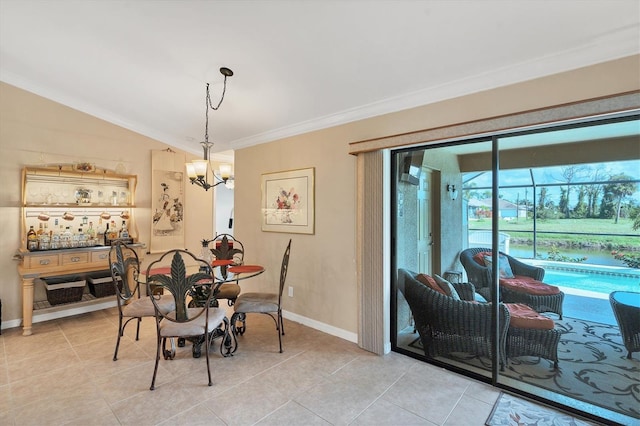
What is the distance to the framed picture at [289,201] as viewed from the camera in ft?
12.0

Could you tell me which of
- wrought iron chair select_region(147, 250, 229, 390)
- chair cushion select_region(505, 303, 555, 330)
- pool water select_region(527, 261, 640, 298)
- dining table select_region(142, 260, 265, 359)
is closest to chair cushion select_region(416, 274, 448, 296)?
chair cushion select_region(505, 303, 555, 330)

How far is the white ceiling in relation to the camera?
1.87 meters

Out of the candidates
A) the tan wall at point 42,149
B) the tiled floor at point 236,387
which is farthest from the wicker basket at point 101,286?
the tiled floor at point 236,387

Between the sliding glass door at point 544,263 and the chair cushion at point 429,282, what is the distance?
2 centimetres

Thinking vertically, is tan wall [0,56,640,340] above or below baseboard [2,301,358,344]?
above

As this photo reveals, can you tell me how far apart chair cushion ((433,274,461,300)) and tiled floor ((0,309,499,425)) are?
675 millimetres

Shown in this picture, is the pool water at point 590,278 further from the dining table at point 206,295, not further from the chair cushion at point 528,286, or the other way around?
the dining table at point 206,295

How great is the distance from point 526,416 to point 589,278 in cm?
116

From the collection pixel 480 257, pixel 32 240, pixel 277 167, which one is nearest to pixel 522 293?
pixel 480 257

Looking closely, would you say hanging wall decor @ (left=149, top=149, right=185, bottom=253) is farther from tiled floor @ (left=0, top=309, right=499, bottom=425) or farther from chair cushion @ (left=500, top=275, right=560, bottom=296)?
chair cushion @ (left=500, top=275, right=560, bottom=296)

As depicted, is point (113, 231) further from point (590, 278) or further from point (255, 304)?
point (590, 278)

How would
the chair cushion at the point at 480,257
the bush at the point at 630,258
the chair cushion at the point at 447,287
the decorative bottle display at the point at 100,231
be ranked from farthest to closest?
the decorative bottle display at the point at 100,231 < the chair cushion at the point at 447,287 < the chair cushion at the point at 480,257 < the bush at the point at 630,258

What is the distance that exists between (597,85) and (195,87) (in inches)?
138

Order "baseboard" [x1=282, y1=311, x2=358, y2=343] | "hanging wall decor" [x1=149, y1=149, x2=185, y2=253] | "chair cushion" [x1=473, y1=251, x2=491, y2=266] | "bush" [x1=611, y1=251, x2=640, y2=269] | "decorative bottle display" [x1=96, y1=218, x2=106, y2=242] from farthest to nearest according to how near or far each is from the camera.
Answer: "hanging wall decor" [x1=149, y1=149, x2=185, y2=253]
"decorative bottle display" [x1=96, y1=218, x2=106, y2=242]
"baseboard" [x1=282, y1=311, x2=358, y2=343]
"chair cushion" [x1=473, y1=251, x2=491, y2=266]
"bush" [x1=611, y1=251, x2=640, y2=269]
